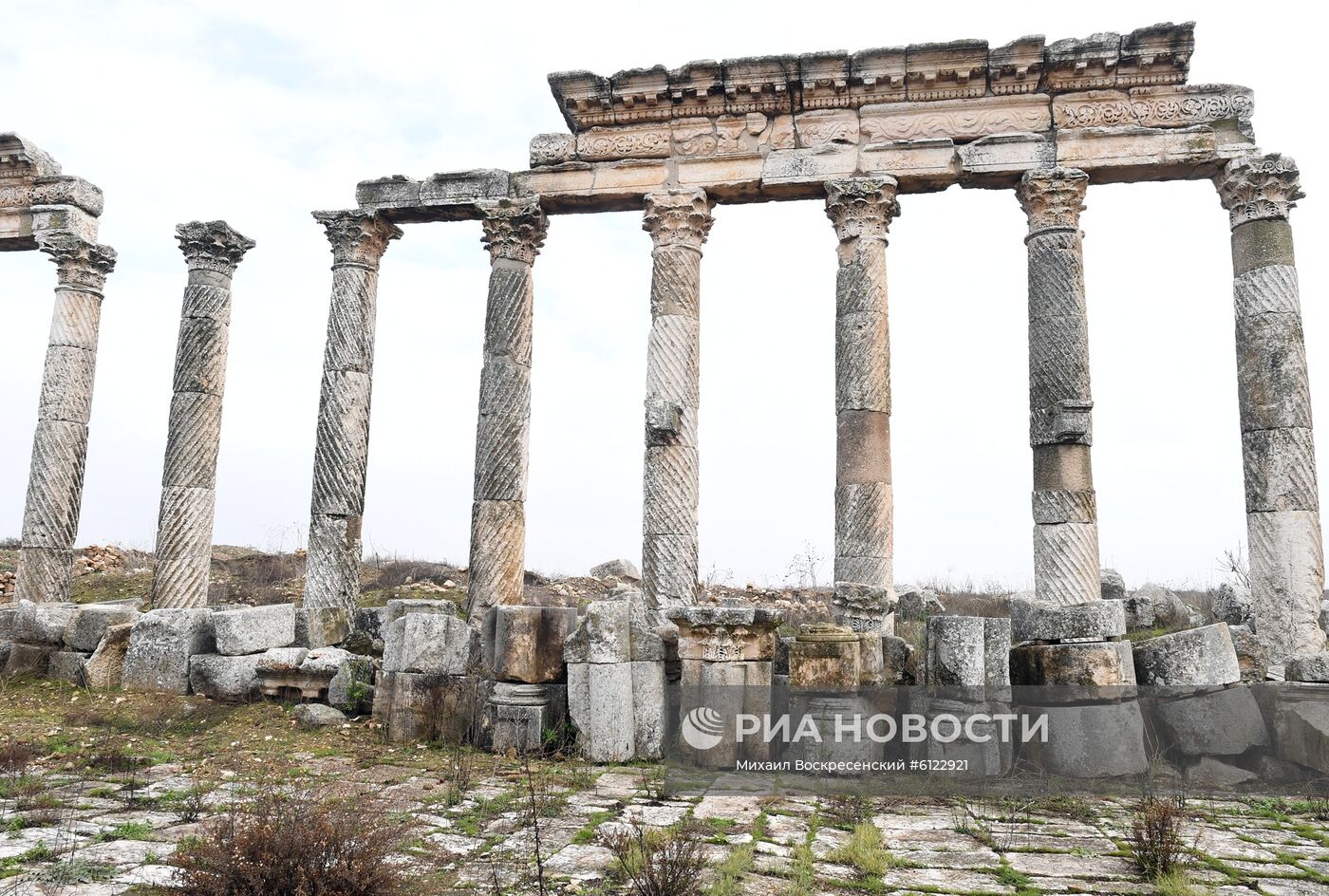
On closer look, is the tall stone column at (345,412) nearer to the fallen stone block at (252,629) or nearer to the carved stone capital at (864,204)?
the fallen stone block at (252,629)

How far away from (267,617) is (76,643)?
2.55 m

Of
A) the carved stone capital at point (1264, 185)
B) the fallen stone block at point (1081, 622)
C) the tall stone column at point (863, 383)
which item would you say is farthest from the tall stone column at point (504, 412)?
the carved stone capital at point (1264, 185)

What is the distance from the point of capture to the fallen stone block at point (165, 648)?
37.6 feet

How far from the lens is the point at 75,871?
5027 millimetres

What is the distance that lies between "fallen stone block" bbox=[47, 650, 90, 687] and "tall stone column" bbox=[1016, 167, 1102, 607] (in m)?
12.3

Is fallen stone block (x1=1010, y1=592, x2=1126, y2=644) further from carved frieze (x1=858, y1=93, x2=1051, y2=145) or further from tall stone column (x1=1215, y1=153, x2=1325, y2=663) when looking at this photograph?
carved frieze (x1=858, y1=93, x2=1051, y2=145)

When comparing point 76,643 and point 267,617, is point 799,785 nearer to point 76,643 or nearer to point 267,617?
point 267,617

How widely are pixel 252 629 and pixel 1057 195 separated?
39.4ft

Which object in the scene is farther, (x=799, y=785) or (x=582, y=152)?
(x=582, y=152)

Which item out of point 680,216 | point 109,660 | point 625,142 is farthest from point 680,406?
point 109,660

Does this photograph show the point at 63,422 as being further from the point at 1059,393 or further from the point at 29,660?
the point at 1059,393

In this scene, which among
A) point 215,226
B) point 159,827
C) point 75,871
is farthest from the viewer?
point 215,226

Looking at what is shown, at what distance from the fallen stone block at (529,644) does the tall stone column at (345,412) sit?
18.2 ft

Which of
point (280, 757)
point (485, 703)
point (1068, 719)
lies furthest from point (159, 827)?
point (1068, 719)
